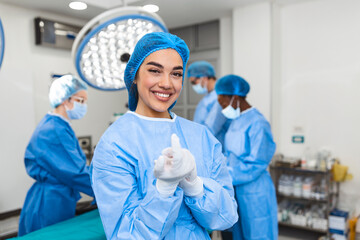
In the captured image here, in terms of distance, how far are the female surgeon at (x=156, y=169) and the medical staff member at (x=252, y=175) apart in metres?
0.93

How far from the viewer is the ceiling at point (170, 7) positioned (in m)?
1.67

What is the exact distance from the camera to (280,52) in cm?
351

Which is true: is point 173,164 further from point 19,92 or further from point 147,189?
point 19,92

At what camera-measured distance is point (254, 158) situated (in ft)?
6.63

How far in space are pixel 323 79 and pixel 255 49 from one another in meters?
0.81

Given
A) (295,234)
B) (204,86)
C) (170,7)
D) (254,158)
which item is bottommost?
(295,234)

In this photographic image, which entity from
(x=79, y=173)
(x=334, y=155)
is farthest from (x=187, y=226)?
(x=334, y=155)

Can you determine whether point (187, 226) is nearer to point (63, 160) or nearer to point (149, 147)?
point (149, 147)

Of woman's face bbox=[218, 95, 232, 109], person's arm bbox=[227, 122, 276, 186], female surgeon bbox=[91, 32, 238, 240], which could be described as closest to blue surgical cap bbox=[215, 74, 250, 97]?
woman's face bbox=[218, 95, 232, 109]

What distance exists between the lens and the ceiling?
65.7 inches

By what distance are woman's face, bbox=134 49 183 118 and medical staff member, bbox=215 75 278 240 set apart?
1124 mm

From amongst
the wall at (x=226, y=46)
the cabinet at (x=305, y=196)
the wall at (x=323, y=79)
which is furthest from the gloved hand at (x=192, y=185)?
the wall at (x=226, y=46)

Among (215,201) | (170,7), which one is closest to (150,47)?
(215,201)

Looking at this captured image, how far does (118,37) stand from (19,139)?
238cm
